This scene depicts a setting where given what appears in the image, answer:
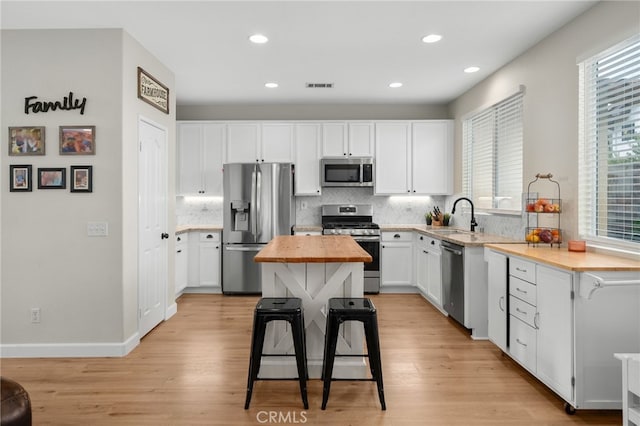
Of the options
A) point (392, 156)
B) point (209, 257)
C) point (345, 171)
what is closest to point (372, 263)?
point (345, 171)

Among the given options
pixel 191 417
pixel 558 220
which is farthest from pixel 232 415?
pixel 558 220

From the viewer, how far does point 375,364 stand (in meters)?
2.41

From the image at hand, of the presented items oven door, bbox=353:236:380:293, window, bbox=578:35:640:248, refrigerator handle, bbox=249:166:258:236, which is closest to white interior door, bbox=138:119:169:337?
refrigerator handle, bbox=249:166:258:236

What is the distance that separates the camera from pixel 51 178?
10.7 feet

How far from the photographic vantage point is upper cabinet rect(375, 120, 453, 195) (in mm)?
5703

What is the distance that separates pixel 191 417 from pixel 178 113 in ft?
15.4

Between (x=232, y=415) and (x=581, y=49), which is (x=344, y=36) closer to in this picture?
(x=581, y=49)

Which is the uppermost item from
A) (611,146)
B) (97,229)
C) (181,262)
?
(611,146)

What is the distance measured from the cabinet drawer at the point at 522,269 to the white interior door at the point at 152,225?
316 cm

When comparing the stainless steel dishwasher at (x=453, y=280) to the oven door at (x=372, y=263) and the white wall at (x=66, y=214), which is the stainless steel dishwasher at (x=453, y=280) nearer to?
the oven door at (x=372, y=263)

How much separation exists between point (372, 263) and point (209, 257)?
2.24m

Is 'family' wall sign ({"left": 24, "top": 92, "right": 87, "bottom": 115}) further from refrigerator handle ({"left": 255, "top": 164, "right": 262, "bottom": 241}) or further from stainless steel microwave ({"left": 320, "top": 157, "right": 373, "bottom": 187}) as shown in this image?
stainless steel microwave ({"left": 320, "top": 157, "right": 373, "bottom": 187})

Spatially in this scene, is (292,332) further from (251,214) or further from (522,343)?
(251,214)

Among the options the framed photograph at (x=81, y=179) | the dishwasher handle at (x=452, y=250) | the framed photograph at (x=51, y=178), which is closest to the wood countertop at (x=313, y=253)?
the dishwasher handle at (x=452, y=250)
